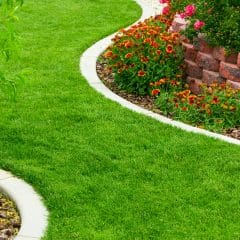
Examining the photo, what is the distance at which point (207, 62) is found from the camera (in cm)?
787

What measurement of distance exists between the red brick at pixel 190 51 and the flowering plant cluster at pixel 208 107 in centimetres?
74

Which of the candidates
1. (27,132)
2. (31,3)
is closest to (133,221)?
(27,132)

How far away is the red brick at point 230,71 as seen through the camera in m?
7.48

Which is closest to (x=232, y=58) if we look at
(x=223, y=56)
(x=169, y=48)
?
(x=223, y=56)

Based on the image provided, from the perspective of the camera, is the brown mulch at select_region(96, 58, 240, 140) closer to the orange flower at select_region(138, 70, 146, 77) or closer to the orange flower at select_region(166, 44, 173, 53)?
the orange flower at select_region(138, 70, 146, 77)

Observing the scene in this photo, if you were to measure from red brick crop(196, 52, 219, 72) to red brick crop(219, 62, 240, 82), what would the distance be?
0.17 meters

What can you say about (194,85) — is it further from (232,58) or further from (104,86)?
(104,86)

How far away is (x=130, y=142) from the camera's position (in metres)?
6.48

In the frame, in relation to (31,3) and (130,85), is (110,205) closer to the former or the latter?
(130,85)

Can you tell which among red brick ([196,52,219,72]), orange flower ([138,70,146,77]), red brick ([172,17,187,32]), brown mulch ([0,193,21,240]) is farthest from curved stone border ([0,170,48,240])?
red brick ([172,17,187,32])

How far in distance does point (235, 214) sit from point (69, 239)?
1.26 metres

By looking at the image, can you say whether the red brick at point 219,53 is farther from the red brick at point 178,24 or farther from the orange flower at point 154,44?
the red brick at point 178,24

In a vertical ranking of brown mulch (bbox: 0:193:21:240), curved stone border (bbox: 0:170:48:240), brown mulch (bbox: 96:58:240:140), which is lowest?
brown mulch (bbox: 96:58:240:140)

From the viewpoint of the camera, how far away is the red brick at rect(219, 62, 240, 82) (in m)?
7.48
